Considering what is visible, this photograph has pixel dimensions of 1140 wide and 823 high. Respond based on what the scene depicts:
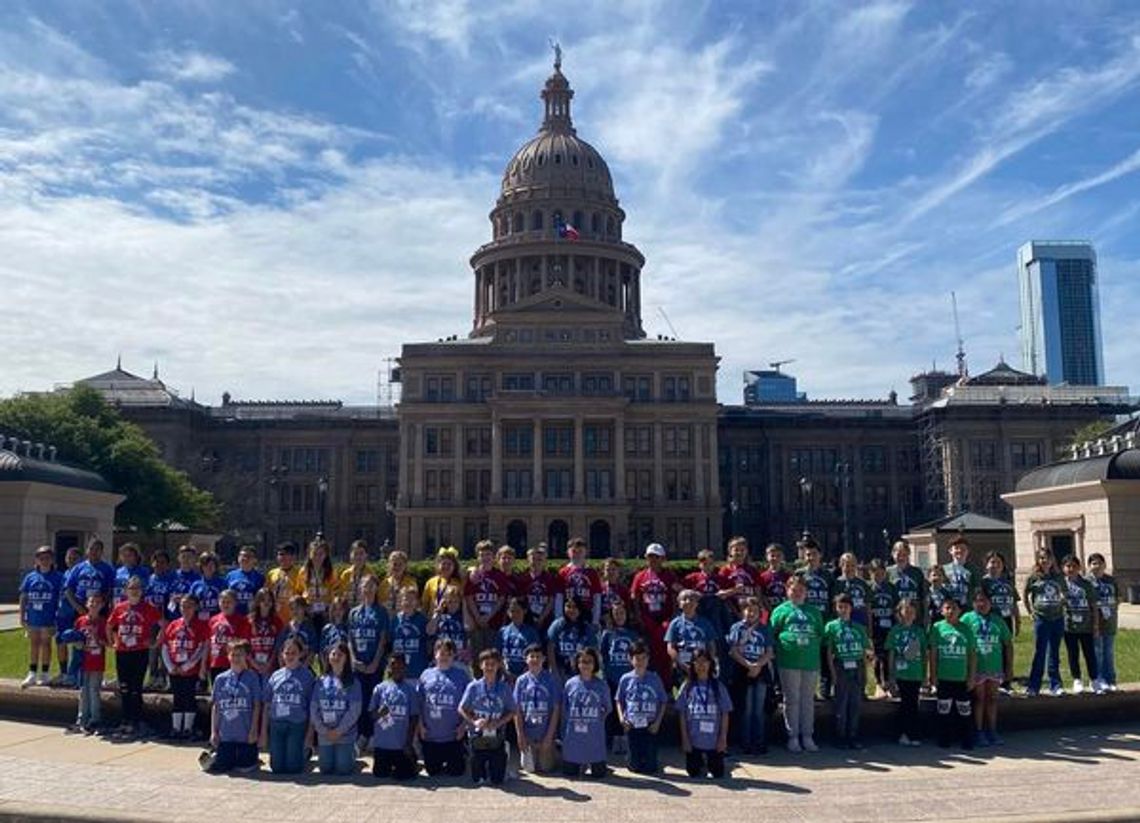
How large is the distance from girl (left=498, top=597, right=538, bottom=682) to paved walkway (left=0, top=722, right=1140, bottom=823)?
55.2 inches

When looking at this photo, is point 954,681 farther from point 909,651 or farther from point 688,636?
point 688,636

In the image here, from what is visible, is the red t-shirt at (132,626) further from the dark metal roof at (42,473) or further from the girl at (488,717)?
the dark metal roof at (42,473)

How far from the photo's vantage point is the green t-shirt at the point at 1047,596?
14328 millimetres

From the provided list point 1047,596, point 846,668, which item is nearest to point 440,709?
point 846,668

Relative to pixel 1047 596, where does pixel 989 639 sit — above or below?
below

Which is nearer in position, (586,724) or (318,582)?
(586,724)

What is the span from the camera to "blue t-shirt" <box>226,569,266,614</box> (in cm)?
1373

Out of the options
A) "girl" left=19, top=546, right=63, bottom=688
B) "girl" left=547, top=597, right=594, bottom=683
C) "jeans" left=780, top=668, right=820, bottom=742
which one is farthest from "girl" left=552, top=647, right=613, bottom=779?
"girl" left=19, top=546, right=63, bottom=688

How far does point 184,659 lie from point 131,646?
3.24 ft

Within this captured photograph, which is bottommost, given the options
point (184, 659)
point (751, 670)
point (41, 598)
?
point (751, 670)

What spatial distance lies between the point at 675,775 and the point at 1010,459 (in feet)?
266

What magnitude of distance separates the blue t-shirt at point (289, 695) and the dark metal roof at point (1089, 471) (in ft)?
97.4

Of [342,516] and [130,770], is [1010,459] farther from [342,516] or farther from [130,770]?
[130,770]

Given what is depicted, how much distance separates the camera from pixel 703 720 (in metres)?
10.9
